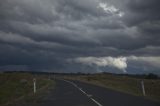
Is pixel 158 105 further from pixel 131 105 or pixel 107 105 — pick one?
pixel 107 105

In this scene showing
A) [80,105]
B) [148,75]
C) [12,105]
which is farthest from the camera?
[148,75]

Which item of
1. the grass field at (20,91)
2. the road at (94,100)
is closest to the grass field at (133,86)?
the road at (94,100)

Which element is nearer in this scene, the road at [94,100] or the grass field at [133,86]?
the road at [94,100]

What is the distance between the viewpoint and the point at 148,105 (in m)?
16.2

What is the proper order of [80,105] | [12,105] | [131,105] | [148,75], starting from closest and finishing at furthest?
[131,105]
[80,105]
[12,105]
[148,75]

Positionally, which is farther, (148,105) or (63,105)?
(63,105)

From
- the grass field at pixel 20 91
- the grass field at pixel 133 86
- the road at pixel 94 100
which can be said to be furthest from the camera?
the grass field at pixel 133 86

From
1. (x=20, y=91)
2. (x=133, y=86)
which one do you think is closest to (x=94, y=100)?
(x=20, y=91)

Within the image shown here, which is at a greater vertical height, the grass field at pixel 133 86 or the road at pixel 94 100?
the grass field at pixel 133 86

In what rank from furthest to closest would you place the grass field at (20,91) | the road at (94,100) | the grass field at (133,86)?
the grass field at (133,86)
the grass field at (20,91)
the road at (94,100)

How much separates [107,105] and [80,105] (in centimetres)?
168

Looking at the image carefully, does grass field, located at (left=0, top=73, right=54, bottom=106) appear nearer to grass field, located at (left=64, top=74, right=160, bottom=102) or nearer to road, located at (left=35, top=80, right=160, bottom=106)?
road, located at (left=35, top=80, right=160, bottom=106)

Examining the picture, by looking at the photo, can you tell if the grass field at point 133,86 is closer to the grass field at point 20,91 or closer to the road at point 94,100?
the road at point 94,100

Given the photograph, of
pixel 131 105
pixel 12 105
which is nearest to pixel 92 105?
pixel 131 105
